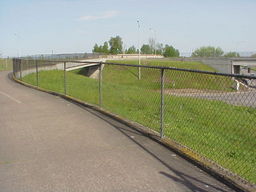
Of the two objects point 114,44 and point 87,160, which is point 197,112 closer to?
point 87,160

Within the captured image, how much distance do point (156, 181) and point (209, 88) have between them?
3961 millimetres

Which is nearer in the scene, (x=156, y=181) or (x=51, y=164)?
(x=156, y=181)

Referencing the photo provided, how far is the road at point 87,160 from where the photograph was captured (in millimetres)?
4004

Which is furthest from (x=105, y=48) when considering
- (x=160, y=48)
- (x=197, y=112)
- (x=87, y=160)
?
(x=87, y=160)

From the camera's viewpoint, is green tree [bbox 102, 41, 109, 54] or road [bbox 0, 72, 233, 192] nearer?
road [bbox 0, 72, 233, 192]

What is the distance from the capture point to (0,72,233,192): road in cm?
400

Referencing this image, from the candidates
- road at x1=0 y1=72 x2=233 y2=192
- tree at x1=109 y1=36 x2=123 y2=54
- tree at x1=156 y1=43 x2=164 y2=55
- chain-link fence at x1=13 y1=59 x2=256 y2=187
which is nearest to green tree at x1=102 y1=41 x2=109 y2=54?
tree at x1=109 y1=36 x2=123 y2=54

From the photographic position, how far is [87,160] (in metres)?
4.94

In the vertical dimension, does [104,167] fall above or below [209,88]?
below

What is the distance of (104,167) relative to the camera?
4.61 meters

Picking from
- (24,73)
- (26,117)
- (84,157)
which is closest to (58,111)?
(26,117)

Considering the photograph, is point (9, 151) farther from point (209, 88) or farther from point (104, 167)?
point (209, 88)

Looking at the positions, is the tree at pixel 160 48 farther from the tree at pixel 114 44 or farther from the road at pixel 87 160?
the road at pixel 87 160

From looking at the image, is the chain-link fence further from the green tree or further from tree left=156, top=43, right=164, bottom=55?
tree left=156, top=43, right=164, bottom=55
